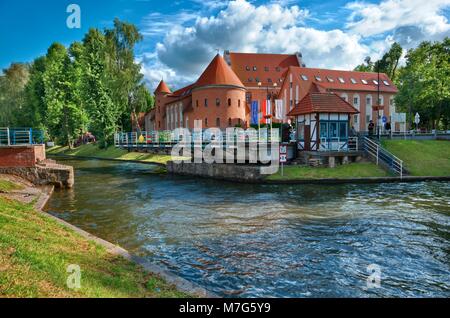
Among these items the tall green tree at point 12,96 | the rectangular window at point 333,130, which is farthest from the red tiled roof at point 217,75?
the tall green tree at point 12,96

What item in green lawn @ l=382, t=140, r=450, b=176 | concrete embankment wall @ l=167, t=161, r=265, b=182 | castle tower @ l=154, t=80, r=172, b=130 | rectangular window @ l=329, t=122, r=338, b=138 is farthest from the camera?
castle tower @ l=154, t=80, r=172, b=130

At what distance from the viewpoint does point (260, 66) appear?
2712 inches

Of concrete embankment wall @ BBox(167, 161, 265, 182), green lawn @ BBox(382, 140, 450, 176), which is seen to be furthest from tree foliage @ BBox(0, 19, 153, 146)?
green lawn @ BBox(382, 140, 450, 176)

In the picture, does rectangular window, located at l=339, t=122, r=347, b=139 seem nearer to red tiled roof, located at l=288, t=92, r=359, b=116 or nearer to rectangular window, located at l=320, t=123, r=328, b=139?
red tiled roof, located at l=288, t=92, r=359, b=116

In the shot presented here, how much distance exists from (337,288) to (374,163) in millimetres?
21285

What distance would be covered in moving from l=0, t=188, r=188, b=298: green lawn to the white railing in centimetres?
2238

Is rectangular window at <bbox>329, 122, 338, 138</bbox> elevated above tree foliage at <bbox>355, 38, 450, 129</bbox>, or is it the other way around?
tree foliage at <bbox>355, 38, 450, 129</bbox>

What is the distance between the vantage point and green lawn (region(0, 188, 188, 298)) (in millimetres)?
5117

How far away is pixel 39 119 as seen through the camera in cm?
6091

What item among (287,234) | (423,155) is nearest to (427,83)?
(423,155)

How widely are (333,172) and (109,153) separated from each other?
129 feet

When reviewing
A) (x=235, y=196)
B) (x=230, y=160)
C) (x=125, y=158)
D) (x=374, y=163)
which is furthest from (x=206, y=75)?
(x=235, y=196)

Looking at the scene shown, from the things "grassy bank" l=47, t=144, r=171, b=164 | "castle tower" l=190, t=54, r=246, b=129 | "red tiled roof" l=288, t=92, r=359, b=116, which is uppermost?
"castle tower" l=190, t=54, r=246, b=129

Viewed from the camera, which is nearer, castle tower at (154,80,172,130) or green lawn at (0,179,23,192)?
green lawn at (0,179,23,192)
